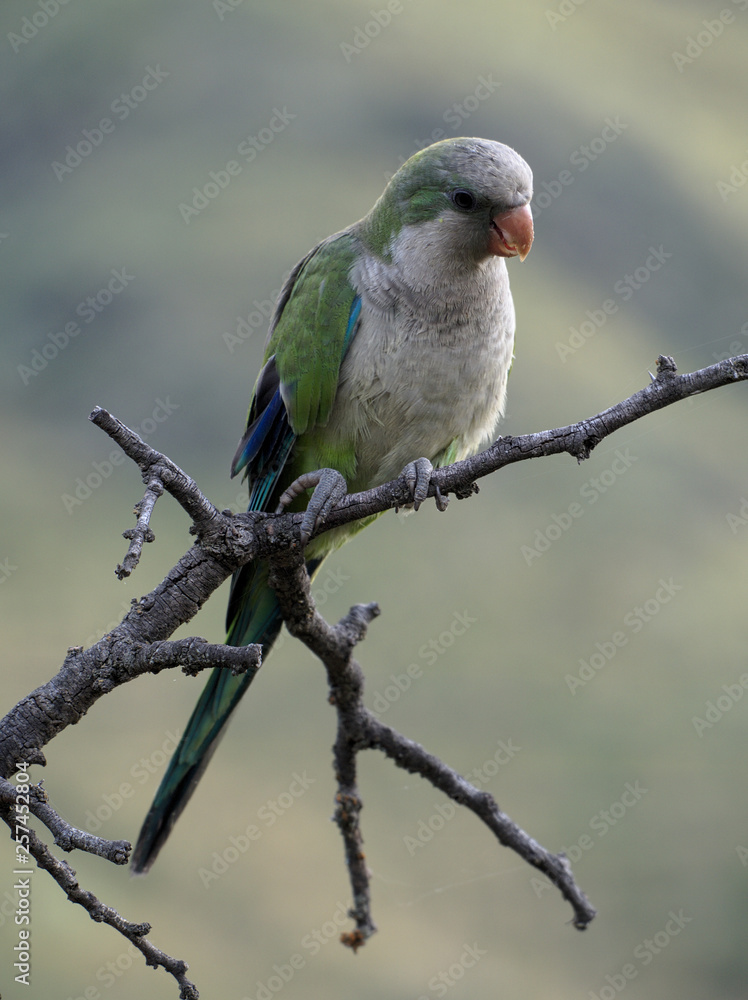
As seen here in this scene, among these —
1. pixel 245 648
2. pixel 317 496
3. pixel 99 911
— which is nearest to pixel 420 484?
pixel 317 496

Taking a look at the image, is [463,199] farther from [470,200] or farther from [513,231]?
[513,231]

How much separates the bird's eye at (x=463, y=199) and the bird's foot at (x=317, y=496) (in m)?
0.55

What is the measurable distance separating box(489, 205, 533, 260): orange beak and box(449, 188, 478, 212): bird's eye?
5 cm

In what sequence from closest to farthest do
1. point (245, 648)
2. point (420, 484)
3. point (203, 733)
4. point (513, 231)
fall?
point (245, 648) → point (420, 484) → point (513, 231) → point (203, 733)

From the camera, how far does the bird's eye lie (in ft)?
5.01

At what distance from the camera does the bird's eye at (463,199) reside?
60.1 inches

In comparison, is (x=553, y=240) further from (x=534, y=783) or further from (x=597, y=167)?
(x=534, y=783)

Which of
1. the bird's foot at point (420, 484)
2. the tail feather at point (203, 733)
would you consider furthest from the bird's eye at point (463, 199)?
the tail feather at point (203, 733)

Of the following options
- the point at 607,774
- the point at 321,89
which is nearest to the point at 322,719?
the point at 607,774

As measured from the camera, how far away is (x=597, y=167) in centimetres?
400

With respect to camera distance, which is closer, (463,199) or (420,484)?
(420,484)

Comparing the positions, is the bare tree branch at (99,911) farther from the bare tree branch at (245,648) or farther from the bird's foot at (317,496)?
the bird's foot at (317,496)

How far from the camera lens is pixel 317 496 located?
1.45 metres

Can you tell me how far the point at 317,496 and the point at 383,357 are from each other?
313 millimetres
